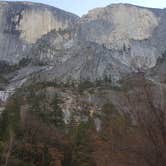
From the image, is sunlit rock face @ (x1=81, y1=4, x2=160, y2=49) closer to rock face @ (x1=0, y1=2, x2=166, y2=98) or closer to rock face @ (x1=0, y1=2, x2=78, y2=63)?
rock face @ (x1=0, y1=2, x2=166, y2=98)

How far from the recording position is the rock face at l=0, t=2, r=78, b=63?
13575cm

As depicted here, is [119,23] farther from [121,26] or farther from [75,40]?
[75,40]

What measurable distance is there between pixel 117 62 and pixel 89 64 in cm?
749

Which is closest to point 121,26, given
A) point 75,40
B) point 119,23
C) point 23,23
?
point 119,23

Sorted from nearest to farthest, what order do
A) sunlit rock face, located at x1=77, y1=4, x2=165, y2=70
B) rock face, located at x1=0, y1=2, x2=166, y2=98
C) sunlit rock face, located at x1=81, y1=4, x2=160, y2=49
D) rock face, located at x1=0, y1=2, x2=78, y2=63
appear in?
rock face, located at x1=0, y1=2, x2=166, y2=98 → sunlit rock face, located at x1=77, y1=4, x2=165, y2=70 → sunlit rock face, located at x1=81, y1=4, x2=160, y2=49 → rock face, located at x1=0, y1=2, x2=78, y2=63

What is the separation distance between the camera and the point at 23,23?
141 m

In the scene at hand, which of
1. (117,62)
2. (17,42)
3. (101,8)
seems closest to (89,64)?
(117,62)

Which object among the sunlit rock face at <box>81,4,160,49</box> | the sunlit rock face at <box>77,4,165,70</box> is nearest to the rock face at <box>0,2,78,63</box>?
the sunlit rock face at <box>77,4,165,70</box>

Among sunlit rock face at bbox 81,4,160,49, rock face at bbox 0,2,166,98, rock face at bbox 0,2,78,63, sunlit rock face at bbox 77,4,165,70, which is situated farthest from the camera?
rock face at bbox 0,2,78,63

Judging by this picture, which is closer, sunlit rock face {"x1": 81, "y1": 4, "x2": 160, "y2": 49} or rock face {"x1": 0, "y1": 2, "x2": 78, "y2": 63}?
sunlit rock face {"x1": 81, "y1": 4, "x2": 160, "y2": 49}

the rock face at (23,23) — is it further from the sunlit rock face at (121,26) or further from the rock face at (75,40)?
the sunlit rock face at (121,26)

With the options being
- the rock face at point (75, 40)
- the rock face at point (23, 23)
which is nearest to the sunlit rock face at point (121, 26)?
the rock face at point (75, 40)

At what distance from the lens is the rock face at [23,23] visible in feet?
445

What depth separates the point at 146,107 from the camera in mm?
7609
